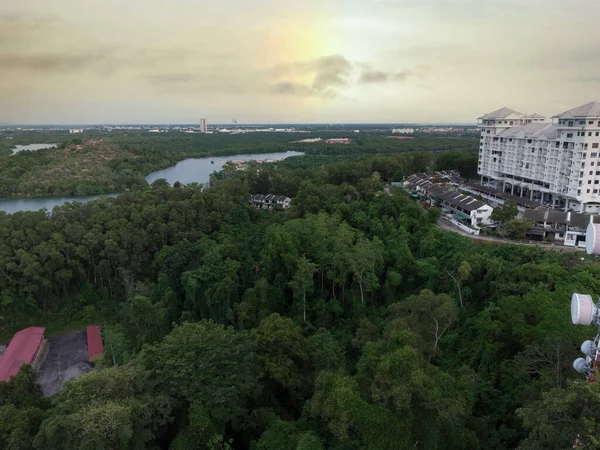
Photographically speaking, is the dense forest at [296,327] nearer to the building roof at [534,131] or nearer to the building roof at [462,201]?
the building roof at [462,201]

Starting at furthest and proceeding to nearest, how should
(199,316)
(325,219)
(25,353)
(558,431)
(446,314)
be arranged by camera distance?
(325,219), (199,316), (25,353), (446,314), (558,431)

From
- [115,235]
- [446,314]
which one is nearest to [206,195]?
[115,235]

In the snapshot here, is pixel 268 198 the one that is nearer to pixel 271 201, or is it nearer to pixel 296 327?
pixel 271 201

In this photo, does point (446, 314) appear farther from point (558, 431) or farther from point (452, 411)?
point (558, 431)

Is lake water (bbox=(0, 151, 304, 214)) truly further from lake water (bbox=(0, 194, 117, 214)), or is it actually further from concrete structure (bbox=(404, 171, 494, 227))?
concrete structure (bbox=(404, 171, 494, 227))

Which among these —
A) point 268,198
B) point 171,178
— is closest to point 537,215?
point 268,198

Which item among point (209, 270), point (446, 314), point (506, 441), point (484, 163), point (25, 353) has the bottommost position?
point (25, 353)

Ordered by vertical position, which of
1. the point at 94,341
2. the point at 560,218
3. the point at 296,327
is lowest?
the point at 94,341

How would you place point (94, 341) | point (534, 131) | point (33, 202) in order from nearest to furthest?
point (94, 341) → point (534, 131) → point (33, 202)
